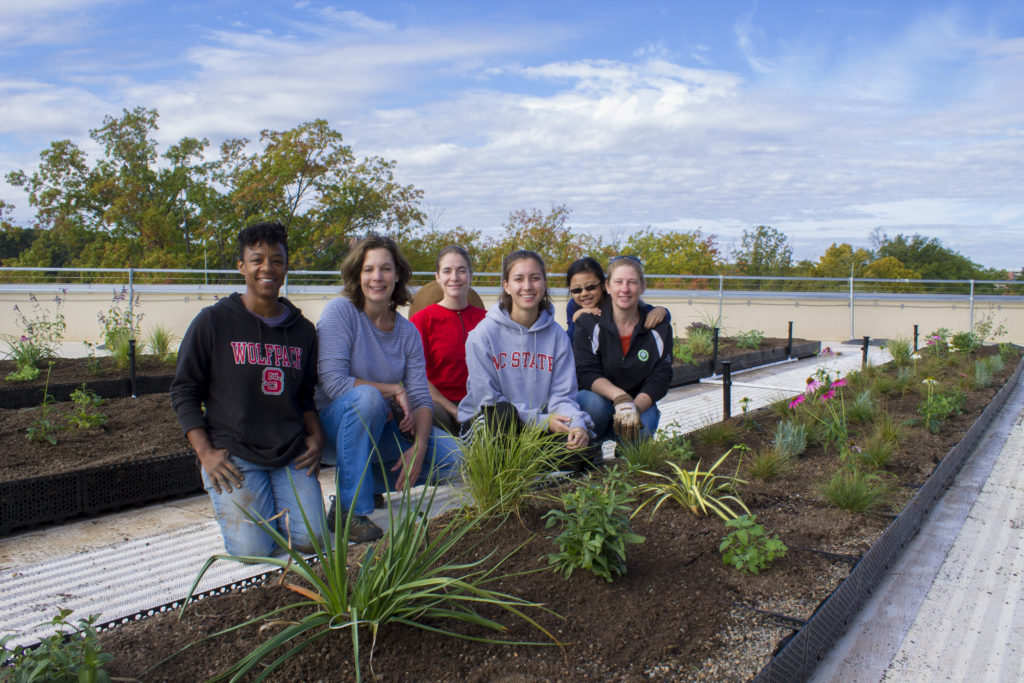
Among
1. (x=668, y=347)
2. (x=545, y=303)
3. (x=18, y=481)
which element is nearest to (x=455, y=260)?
(x=545, y=303)

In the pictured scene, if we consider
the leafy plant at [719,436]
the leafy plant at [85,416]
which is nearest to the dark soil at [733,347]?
the leafy plant at [719,436]

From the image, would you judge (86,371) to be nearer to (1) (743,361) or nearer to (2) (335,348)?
(2) (335,348)

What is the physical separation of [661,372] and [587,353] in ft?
1.35

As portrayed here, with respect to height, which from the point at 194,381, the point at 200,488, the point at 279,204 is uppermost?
the point at 279,204

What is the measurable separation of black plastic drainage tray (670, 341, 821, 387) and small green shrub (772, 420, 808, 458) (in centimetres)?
276

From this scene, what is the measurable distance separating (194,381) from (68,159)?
23.0 meters

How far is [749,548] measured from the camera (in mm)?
2336

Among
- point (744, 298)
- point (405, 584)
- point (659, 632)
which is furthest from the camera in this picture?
point (744, 298)

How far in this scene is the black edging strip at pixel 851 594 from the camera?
183cm

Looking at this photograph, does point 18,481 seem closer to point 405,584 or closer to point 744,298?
point 405,584

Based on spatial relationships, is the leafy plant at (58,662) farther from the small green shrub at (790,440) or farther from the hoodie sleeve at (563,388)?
the small green shrub at (790,440)

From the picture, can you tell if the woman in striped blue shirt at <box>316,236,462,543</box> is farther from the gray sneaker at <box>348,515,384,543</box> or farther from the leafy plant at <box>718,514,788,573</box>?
the leafy plant at <box>718,514,788,573</box>

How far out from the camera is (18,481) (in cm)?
304

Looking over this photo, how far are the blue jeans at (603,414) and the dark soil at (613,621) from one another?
95cm
